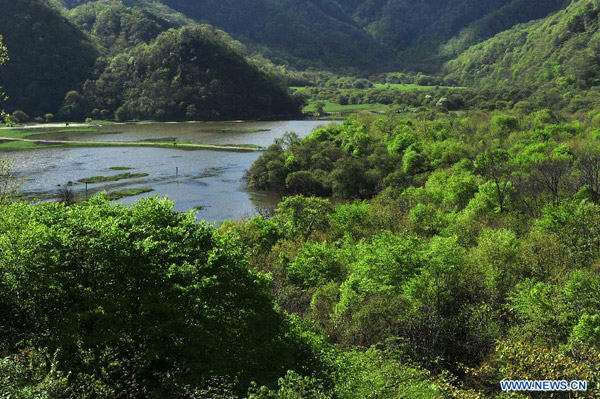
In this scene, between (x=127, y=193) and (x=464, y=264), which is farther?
(x=127, y=193)

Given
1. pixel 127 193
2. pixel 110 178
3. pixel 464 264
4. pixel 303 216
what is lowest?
pixel 127 193

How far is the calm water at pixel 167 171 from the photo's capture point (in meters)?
96.2

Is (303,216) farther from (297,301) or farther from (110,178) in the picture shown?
(110,178)

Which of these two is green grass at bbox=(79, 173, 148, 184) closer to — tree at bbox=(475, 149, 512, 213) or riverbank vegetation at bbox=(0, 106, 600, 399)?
riverbank vegetation at bbox=(0, 106, 600, 399)

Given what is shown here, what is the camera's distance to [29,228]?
2572 centimetres

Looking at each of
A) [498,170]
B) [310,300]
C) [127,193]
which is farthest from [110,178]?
[310,300]

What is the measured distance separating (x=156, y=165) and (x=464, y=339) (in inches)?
4168

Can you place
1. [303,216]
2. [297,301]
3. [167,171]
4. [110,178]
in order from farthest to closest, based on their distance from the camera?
[167,171], [110,178], [303,216], [297,301]

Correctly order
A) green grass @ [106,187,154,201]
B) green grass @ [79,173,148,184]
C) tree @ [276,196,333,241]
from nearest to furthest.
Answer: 1. tree @ [276,196,333,241]
2. green grass @ [106,187,154,201]
3. green grass @ [79,173,148,184]

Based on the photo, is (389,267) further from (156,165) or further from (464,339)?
(156,165)

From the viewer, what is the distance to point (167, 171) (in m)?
123

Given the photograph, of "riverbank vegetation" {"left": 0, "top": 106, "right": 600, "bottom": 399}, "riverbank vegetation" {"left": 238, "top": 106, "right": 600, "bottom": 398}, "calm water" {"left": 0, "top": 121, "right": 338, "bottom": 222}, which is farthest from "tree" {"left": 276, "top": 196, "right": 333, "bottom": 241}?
"calm water" {"left": 0, "top": 121, "right": 338, "bottom": 222}

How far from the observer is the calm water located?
316 ft

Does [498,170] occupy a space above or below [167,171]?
above
